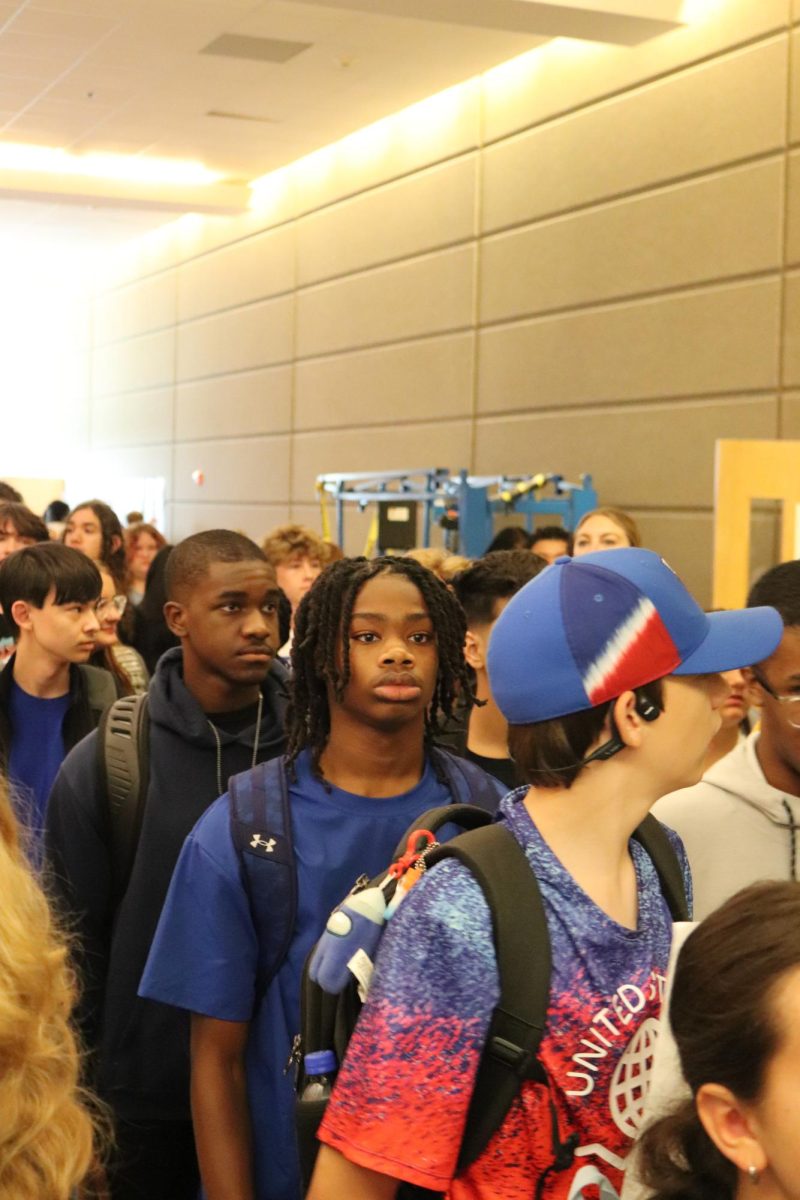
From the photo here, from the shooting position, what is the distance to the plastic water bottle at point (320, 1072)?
157 cm

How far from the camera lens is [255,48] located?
9531 millimetres

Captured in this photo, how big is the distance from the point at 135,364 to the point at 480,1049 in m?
16.5

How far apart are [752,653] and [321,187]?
1169 cm

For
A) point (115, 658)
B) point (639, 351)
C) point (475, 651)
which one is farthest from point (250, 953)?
point (639, 351)

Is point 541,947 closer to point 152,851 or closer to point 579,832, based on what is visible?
point 579,832

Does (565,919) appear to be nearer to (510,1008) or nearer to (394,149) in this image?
(510,1008)

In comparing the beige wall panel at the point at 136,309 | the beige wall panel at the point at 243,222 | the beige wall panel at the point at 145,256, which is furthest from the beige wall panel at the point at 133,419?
the beige wall panel at the point at 243,222

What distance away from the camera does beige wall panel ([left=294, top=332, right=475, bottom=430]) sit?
34.8ft

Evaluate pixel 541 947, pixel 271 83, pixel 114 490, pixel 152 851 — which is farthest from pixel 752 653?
pixel 114 490

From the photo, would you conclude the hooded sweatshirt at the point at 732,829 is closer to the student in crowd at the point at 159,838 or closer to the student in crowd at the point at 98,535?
the student in crowd at the point at 159,838

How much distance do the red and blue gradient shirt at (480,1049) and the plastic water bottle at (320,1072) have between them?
9cm

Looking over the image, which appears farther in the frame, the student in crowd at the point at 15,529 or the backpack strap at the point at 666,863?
the student in crowd at the point at 15,529

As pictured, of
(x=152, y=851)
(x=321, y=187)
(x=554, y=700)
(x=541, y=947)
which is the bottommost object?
(x=152, y=851)

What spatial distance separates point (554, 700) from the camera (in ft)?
5.18
